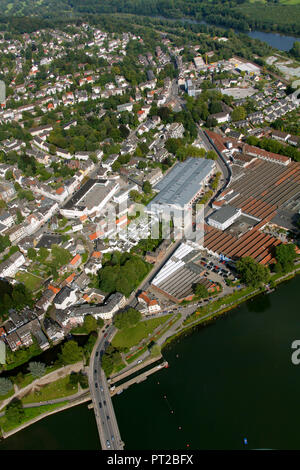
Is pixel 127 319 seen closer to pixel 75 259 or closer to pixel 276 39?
pixel 75 259

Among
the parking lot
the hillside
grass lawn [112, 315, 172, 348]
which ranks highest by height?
the hillside

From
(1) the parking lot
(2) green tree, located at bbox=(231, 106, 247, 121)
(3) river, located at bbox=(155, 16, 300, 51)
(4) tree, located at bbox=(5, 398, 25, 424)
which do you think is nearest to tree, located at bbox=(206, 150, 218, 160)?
(2) green tree, located at bbox=(231, 106, 247, 121)

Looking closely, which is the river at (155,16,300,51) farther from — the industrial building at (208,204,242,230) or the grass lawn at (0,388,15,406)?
the grass lawn at (0,388,15,406)

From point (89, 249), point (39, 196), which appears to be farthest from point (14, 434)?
point (39, 196)

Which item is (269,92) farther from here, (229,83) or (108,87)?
(108,87)

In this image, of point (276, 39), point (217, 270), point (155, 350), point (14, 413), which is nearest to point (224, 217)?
point (217, 270)
